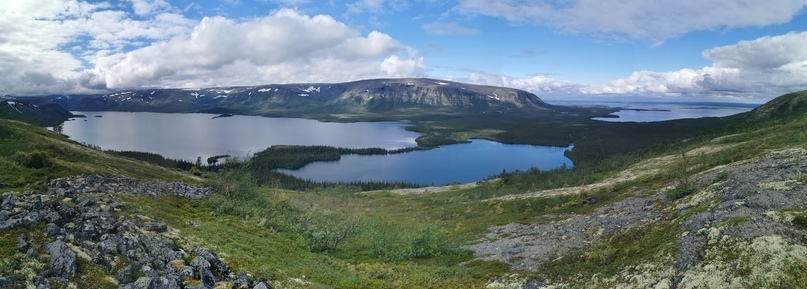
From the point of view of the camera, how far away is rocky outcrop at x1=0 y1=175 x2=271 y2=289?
14.0m

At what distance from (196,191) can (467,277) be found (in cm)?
3652

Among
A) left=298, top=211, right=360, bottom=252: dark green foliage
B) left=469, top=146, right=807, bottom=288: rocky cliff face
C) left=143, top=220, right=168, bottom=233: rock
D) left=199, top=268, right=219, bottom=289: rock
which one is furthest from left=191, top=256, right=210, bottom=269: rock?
left=469, top=146, right=807, bottom=288: rocky cliff face

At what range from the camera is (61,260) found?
45.2 ft

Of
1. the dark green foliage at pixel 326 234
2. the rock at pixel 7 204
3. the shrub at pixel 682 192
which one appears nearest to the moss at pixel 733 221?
the shrub at pixel 682 192

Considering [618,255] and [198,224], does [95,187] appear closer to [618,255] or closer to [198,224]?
[198,224]

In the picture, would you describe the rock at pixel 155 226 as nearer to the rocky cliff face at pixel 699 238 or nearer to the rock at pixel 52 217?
the rock at pixel 52 217

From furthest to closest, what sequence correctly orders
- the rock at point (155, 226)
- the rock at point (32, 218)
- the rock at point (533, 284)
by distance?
the rock at point (533, 284)
the rock at point (155, 226)
the rock at point (32, 218)

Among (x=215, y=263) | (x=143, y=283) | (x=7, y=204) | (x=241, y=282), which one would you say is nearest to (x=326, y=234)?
(x=215, y=263)

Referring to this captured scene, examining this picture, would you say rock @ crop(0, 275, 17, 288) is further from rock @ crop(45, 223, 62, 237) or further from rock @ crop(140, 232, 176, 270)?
rock @ crop(140, 232, 176, 270)

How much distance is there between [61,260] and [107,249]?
2329mm

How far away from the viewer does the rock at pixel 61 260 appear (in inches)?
528

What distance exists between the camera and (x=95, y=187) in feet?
104

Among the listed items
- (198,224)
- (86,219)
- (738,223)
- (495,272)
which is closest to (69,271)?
(86,219)

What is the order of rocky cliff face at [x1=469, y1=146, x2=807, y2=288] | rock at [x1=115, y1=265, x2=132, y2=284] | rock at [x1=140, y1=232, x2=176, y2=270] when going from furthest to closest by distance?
1. rock at [x1=140, y1=232, x2=176, y2=270]
2. rocky cliff face at [x1=469, y1=146, x2=807, y2=288]
3. rock at [x1=115, y1=265, x2=132, y2=284]
